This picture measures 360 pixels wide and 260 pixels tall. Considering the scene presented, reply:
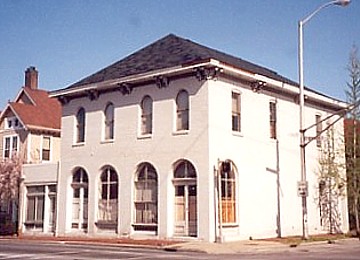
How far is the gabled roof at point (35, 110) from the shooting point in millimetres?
44375

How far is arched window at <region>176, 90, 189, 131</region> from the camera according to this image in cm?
3023

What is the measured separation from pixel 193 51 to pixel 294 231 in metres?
11.9

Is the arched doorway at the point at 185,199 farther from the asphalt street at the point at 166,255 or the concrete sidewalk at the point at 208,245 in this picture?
the asphalt street at the point at 166,255

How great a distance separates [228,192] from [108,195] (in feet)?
23.8

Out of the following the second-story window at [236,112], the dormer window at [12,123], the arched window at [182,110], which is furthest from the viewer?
the dormer window at [12,123]

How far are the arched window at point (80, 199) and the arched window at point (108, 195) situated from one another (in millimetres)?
1447

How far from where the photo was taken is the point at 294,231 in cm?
3416

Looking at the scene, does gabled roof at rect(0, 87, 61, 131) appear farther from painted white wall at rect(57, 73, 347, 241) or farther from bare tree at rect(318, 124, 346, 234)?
bare tree at rect(318, 124, 346, 234)

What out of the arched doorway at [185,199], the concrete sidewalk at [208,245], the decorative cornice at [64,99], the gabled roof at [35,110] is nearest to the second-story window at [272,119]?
the arched doorway at [185,199]

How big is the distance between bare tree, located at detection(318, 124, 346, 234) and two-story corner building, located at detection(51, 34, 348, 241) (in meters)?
0.73

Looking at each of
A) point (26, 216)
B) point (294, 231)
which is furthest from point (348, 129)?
point (26, 216)

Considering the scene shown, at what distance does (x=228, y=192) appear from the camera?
30.2 m

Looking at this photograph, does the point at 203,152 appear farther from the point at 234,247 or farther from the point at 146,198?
the point at 234,247

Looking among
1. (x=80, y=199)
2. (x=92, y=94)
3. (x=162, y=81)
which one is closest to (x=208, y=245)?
(x=162, y=81)
